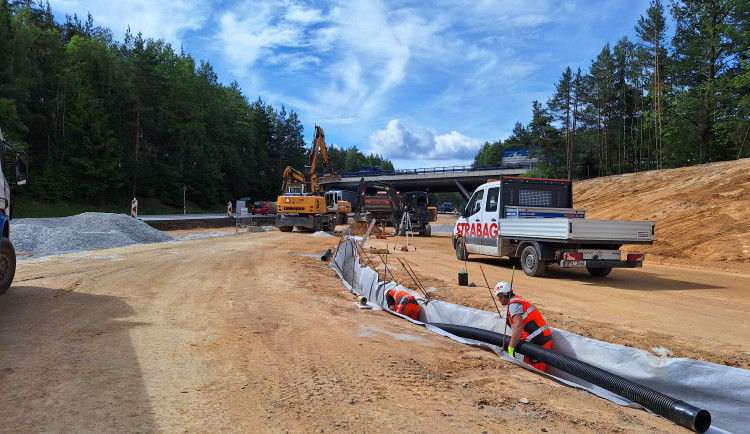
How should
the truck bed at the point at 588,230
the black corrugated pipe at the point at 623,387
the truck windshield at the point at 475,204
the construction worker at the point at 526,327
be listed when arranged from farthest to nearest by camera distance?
the truck windshield at the point at 475,204
the truck bed at the point at 588,230
the construction worker at the point at 526,327
the black corrugated pipe at the point at 623,387

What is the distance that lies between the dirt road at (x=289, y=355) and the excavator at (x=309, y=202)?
52.7 feet

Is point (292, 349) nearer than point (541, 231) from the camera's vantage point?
Yes

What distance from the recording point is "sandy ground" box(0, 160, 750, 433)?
3.48 metres

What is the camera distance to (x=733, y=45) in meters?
34.3

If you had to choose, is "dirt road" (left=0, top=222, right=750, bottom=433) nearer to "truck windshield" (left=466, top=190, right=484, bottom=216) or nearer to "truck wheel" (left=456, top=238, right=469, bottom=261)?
"truck windshield" (left=466, top=190, right=484, bottom=216)

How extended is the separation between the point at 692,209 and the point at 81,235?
80.9 ft

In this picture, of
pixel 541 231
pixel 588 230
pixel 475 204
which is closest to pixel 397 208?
pixel 475 204

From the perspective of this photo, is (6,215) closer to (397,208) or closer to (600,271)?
(600,271)

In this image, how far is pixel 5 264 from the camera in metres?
7.29

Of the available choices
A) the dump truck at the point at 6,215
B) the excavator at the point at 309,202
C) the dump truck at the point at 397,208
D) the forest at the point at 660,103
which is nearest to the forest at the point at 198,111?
the forest at the point at 660,103

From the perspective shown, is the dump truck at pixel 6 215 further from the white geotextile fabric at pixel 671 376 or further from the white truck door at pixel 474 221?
the white truck door at pixel 474 221

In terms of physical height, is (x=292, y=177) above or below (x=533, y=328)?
above

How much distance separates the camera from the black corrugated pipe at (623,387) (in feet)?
11.7

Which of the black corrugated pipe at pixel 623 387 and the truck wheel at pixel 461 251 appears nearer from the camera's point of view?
the black corrugated pipe at pixel 623 387
